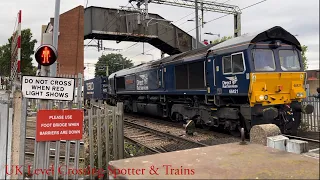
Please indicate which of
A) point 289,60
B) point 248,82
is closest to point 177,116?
point 248,82

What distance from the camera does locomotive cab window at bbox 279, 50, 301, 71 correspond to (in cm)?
977

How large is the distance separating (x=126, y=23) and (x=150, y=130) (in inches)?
507

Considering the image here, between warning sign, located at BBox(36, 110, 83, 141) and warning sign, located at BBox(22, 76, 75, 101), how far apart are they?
260 mm

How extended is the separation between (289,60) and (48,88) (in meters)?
8.19

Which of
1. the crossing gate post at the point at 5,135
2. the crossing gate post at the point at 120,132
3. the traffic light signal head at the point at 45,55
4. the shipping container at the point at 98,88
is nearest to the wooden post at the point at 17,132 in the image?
the crossing gate post at the point at 5,135

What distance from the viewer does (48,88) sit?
484 cm

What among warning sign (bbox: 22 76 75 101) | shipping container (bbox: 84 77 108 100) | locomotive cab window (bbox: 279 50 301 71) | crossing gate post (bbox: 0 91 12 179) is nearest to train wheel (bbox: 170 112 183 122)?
locomotive cab window (bbox: 279 50 301 71)

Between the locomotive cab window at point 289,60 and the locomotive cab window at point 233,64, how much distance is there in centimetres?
146

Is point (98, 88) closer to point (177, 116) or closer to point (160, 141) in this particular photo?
point (177, 116)

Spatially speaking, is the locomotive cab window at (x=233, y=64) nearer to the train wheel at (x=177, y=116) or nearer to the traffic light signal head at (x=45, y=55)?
the train wheel at (x=177, y=116)

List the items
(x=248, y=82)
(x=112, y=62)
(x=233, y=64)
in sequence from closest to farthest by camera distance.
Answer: (x=248, y=82)
(x=233, y=64)
(x=112, y=62)

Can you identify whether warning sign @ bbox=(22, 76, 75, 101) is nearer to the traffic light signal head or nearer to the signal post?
the signal post

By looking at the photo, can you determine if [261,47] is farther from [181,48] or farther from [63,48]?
[63,48]

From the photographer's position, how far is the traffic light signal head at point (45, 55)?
189 inches
